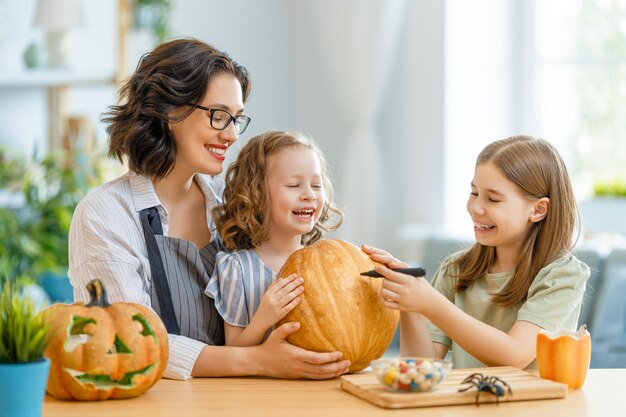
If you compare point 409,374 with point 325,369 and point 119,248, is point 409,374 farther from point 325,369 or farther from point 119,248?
point 119,248

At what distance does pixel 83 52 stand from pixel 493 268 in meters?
4.17

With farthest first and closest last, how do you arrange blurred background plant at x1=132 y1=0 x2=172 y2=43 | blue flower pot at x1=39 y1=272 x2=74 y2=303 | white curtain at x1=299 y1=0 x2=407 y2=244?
1. blurred background plant at x1=132 y1=0 x2=172 y2=43
2. white curtain at x1=299 y1=0 x2=407 y2=244
3. blue flower pot at x1=39 y1=272 x2=74 y2=303

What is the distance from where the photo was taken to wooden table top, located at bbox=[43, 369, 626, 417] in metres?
1.79

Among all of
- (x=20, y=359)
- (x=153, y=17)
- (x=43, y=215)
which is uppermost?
(x=153, y=17)

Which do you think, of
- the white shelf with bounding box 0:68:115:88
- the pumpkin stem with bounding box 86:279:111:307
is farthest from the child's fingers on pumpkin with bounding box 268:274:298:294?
the white shelf with bounding box 0:68:115:88

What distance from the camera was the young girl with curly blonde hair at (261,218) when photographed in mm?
Answer: 2260

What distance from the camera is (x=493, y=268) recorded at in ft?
8.07

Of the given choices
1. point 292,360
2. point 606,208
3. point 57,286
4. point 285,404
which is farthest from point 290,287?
point 606,208

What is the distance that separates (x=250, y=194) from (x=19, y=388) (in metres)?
0.83

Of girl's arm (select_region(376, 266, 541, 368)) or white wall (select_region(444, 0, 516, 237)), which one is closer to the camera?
girl's arm (select_region(376, 266, 541, 368))

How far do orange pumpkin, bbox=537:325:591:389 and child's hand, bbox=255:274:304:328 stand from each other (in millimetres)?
512

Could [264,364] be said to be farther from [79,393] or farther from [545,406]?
[545,406]

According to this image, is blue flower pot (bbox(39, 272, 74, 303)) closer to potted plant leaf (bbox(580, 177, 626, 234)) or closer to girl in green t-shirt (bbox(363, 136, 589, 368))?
potted plant leaf (bbox(580, 177, 626, 234))

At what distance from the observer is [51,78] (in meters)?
5.68
